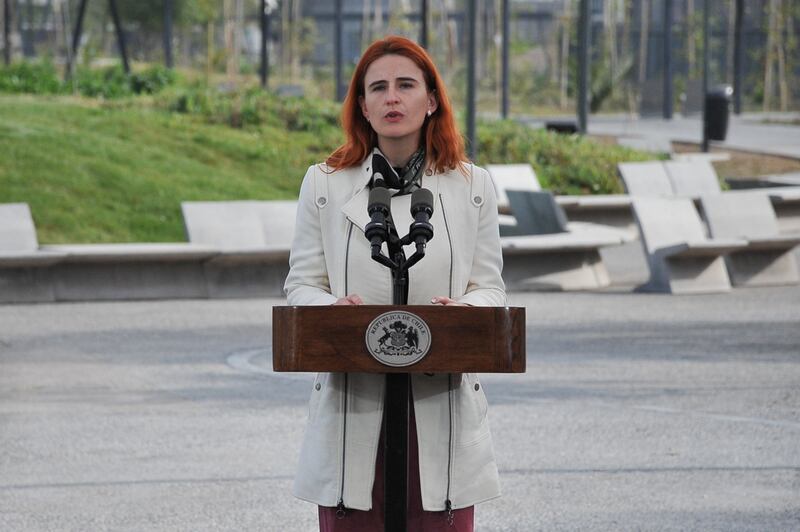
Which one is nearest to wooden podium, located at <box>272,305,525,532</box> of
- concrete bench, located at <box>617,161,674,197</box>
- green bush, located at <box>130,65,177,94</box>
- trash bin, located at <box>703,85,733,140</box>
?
concrete bench, located at <box>617,161,674,197</box>

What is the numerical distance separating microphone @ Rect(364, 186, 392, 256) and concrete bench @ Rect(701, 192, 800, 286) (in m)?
12.9

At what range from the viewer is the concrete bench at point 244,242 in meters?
15.9

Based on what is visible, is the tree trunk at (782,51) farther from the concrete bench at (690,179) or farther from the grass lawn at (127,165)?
the concrete bench at (690,179)

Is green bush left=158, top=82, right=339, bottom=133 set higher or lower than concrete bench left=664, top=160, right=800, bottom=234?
higher

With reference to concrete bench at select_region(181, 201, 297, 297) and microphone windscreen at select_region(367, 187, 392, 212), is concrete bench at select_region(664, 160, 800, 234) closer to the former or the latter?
concrete bench at select_region(181, 201, 297, 297)

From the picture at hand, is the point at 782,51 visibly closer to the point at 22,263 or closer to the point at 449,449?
the point at 22,263

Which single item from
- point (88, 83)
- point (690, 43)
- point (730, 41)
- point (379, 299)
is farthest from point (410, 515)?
point (730, 41)

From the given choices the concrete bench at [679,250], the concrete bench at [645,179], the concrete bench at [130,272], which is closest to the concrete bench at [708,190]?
the concrete bench at [645,179]

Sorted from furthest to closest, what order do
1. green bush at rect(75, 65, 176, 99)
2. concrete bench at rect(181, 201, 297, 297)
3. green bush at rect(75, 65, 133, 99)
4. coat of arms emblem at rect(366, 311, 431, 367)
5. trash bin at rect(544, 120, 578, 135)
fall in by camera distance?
1. green bush at rect(75, 65, 176, 99)
2. green bush at rect(75, 65, 133, 99)
3. trash bin at rect(544, 120, 578, 135)
4. concrete bench at rect(181, 201, 297, 297)
5. coat of arms emblem at rect(366, 311, 431, 367)

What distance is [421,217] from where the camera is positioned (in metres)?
3.90

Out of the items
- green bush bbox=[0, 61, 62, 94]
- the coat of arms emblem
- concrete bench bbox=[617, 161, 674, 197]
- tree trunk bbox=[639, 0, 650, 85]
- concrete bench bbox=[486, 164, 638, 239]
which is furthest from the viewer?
tree trunk bbox=[639, 0, 650, 85]

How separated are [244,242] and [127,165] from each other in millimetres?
6794

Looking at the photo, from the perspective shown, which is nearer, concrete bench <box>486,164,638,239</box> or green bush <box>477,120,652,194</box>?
concrete bench <box>486,164,638,239</box>

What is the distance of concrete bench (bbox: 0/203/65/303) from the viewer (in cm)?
1515
